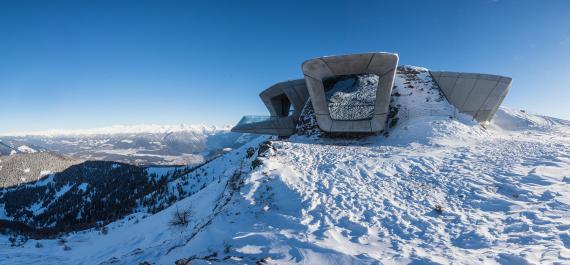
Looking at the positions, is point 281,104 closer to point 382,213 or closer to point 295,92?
point 295,92

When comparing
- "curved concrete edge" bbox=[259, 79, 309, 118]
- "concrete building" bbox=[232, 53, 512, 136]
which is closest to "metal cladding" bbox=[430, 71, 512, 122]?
"concrete building" bbox=[232, 53, 512, 136]

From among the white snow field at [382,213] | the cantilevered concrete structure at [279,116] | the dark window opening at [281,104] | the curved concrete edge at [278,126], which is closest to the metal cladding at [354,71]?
the cantilevered concrete structure at [279,116]

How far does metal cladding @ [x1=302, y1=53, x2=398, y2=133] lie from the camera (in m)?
23.8

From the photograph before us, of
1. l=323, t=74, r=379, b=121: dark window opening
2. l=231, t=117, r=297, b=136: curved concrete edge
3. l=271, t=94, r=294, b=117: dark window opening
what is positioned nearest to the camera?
l=323, t=74, r=379, b=121: dark window opening

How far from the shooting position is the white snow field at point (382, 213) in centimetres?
657

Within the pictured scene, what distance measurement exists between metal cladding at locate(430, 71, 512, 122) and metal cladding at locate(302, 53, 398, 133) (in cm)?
774

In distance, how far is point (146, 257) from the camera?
9625mm

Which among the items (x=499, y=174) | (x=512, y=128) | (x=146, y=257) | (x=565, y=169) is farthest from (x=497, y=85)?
(x=146, y=257)

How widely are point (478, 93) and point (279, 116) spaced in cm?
2126

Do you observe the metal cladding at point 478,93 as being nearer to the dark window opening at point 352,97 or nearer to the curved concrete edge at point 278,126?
the dark window opening at point 352,97

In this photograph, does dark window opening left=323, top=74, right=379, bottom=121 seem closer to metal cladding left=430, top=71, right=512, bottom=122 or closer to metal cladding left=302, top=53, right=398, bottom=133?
metal cladding left=302, top=53, right=398, bottom=133

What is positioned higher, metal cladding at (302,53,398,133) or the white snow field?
metal cladding at (302,53,398,133)

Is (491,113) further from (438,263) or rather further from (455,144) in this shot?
(438,263)

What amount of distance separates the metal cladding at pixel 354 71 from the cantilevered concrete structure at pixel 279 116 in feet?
23.9
